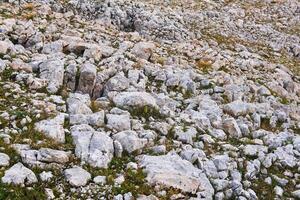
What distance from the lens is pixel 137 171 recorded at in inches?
441

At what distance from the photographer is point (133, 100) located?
1453cm

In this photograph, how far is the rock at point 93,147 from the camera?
Result: 441 inches

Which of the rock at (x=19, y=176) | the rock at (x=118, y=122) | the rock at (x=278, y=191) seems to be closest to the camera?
the rock at (x=19, y=176)

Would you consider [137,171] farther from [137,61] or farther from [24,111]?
[137,61]

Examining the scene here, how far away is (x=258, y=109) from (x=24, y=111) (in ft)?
28.7

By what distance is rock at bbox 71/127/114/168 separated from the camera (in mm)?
A: 11203

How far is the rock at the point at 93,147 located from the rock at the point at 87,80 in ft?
12.1

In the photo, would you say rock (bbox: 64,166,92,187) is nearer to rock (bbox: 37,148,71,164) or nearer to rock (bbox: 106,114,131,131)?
rock (bbox: 37,148,71,164)

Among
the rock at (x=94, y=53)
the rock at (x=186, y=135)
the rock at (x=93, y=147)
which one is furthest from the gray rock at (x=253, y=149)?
the rock at (x=94, y=53)

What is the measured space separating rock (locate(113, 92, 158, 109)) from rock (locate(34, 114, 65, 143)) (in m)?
2.59

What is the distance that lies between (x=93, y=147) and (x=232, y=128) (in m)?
5.34

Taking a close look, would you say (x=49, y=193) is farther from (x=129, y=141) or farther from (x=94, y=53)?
(x=94, y=53)

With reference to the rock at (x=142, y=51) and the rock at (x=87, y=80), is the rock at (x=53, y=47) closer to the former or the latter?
the rock at (x=87, y=80)

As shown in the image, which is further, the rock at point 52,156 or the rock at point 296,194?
the rock at point 296,194
